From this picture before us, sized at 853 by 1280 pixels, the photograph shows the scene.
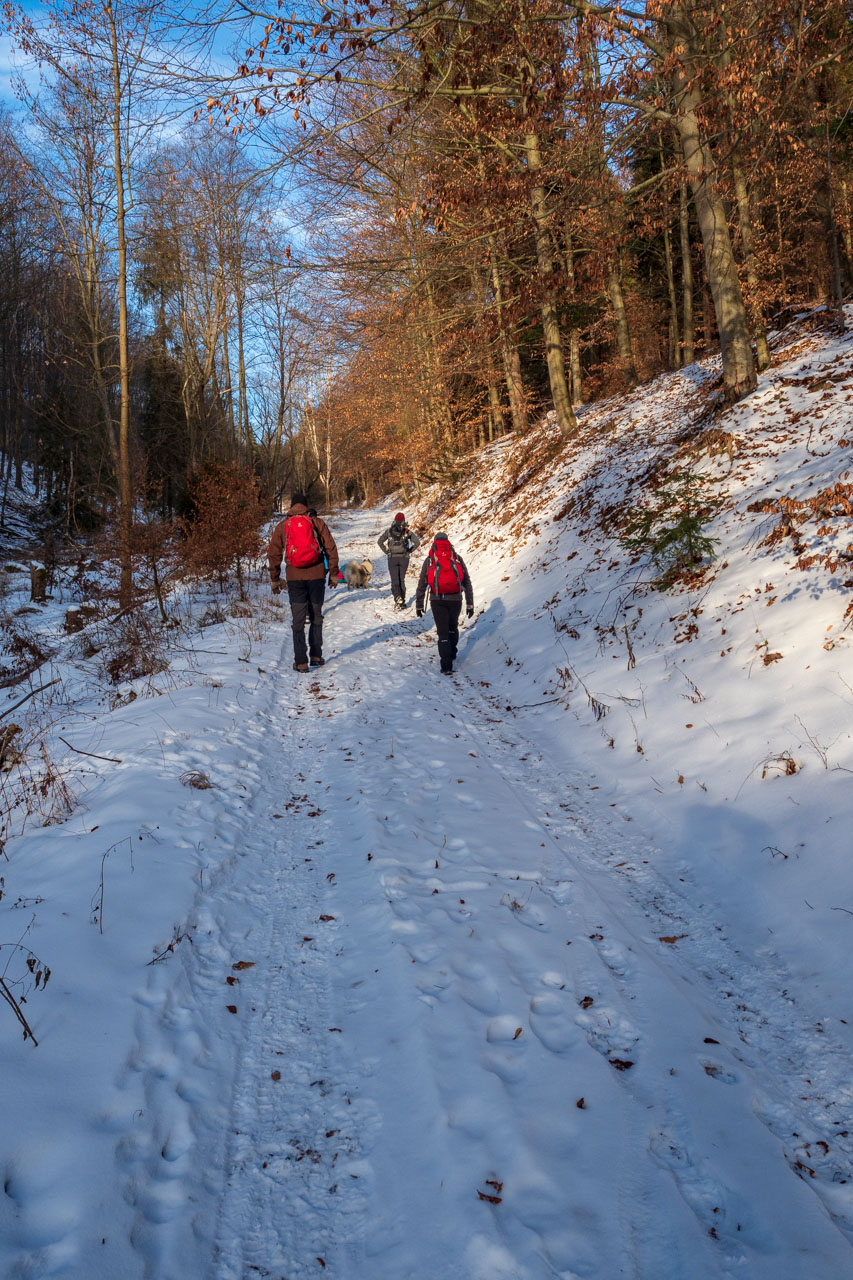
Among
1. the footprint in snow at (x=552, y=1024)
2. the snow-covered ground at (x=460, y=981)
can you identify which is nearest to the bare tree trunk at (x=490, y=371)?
the snow-covered ground at (x=460, y=981)

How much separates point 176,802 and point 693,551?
6.41 metres

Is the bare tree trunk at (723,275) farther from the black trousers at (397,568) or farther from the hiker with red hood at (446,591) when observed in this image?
the black trousers at (397,568)

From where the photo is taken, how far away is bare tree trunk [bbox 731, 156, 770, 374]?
12.0m

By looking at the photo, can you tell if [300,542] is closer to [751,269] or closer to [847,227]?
[751,269]

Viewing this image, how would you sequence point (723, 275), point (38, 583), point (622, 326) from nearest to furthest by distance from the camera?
point (723, 275) → point (38, 583) → point (622, 326)

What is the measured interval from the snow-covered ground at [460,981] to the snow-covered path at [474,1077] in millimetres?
13

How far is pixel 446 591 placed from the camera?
30.7 feet

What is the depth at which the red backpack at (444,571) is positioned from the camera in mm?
9367

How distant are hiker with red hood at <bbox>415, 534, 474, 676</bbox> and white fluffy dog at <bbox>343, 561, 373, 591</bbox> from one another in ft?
26.4

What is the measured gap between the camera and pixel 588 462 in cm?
1438

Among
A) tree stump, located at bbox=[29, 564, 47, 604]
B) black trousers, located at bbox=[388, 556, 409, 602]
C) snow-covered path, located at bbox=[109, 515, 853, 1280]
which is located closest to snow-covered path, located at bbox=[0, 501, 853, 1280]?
snow-covered path, located at bbox=[109, 515, 853, 1280]

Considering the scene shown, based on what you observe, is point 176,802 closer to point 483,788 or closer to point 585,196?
point 483,788

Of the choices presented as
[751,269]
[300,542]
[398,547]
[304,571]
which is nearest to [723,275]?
[751,269]

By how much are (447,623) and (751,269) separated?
1045 cm
